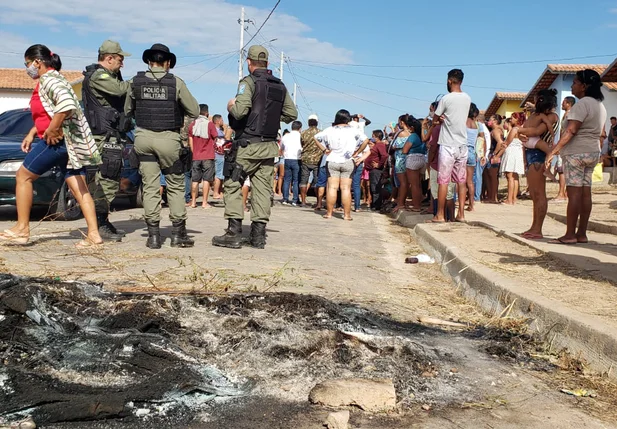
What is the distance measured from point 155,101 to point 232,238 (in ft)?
5.42

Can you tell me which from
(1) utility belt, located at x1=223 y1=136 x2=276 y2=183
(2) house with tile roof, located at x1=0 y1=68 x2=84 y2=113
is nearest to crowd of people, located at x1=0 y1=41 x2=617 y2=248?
(1) utility belt, located at x1=223 y1=136 x2=276 y2=183

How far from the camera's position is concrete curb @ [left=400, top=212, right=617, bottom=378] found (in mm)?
4020

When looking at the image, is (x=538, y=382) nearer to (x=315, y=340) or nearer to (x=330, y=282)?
(x=315, y=340)

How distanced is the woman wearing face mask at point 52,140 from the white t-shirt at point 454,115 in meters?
4.93

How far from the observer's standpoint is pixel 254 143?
7.83 m

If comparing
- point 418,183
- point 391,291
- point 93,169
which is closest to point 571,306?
point 391,291

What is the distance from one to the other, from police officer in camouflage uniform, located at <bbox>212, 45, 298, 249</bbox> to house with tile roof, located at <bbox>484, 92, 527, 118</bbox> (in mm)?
39998

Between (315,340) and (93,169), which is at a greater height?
(93,169)

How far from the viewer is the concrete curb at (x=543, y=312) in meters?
4.02

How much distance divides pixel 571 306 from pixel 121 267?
361 cm

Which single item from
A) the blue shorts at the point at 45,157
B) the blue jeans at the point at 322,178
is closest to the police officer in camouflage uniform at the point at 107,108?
the blue shorts at the point at 45,157

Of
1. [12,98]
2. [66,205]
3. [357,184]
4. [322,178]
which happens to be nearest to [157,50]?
[66,205]

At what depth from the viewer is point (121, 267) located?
6160 mm

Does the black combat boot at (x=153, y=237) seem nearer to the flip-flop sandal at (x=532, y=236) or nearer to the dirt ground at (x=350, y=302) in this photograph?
the dirt ground at (x=350, y=302)
